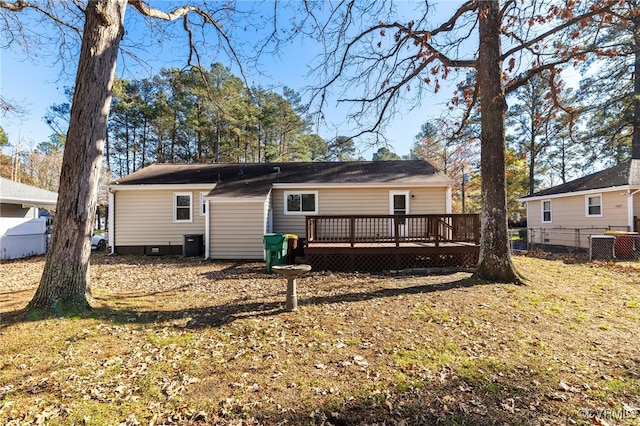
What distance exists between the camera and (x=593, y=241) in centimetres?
1113

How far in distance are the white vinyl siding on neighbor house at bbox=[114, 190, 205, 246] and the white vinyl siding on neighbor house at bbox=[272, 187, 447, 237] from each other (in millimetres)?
3521

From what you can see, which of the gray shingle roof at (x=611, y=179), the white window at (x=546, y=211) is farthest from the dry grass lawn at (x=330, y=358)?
the white window at (x=546, y=211)

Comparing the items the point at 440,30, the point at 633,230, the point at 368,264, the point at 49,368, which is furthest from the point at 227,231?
the point at 633,230

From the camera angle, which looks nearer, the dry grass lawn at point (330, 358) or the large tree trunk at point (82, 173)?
the dry grass lawn at point (330, 358)

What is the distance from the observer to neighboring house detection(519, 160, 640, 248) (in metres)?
12.2

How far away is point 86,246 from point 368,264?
6.62 m

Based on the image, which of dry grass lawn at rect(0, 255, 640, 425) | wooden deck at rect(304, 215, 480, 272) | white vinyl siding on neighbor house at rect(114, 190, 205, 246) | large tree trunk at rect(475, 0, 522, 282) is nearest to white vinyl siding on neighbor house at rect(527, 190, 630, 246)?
dry grass lawn at rect(0, 255, 640, 425)

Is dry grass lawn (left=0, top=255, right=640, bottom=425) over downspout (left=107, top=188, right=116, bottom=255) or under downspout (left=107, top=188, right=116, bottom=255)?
under

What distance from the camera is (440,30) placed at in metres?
7.43

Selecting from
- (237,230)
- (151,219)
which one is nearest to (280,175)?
(237,230)

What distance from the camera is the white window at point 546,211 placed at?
54.7 ft

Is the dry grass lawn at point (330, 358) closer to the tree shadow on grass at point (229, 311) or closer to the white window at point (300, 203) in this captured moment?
the tree shadow on grass at point (229, 311)

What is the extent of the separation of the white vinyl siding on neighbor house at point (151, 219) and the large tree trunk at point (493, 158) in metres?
10.6

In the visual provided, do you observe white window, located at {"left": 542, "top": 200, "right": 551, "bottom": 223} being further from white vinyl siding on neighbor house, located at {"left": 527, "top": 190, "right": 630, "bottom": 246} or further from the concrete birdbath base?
the concrete birdbath base
